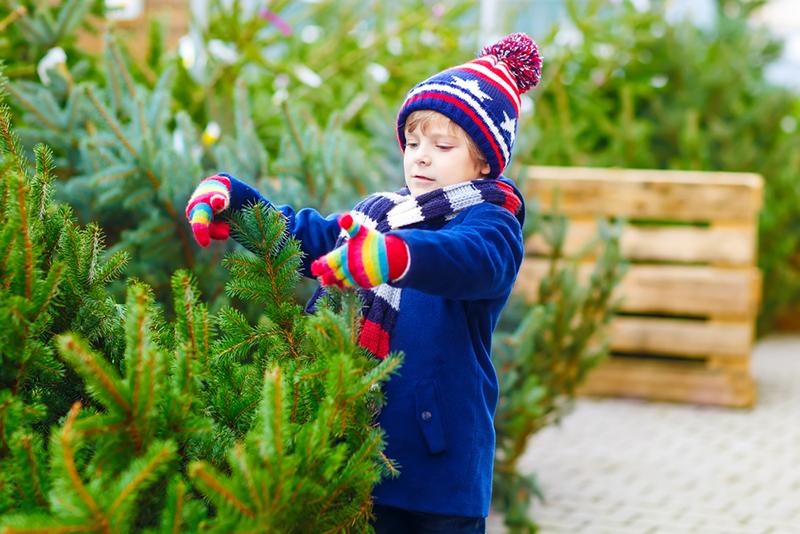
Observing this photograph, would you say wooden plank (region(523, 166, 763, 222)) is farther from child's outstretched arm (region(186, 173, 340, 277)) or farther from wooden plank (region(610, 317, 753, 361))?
child's outstretched arm (region(186, 173, 340, 277))

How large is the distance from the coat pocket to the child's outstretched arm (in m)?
0.39

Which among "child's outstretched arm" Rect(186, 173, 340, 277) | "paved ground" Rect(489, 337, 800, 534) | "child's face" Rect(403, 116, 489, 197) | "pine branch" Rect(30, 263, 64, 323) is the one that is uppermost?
"child's face" Rect(403, 116, 489, 197)

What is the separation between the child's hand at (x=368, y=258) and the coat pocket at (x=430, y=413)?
0.44 m

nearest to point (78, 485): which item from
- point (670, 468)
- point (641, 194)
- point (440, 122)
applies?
point (440, 122)

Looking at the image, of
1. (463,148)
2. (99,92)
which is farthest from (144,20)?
(463,148)

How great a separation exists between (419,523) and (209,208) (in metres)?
0.84

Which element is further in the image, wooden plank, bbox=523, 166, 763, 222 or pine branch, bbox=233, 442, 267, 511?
wooden plank, bbox=523, 166, 763, 222

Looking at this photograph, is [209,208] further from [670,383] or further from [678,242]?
[670,383]

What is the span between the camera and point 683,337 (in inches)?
257

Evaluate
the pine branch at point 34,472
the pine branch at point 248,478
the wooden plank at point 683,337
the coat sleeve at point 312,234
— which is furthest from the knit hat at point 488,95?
the wooden plank at point 683,337

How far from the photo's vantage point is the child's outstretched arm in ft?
6.91

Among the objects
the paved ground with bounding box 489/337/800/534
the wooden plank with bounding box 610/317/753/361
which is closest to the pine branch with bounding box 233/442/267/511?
the paved ground with bounding box 489/337/800/534

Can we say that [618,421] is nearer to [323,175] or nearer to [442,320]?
[323,175]

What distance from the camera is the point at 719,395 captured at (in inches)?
259
